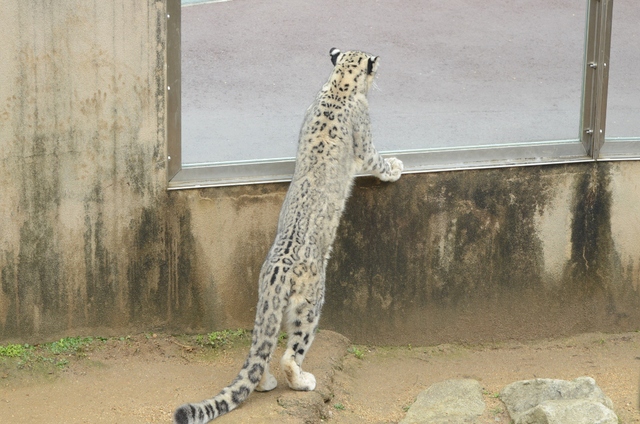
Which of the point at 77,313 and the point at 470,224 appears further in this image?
the point at 470,224

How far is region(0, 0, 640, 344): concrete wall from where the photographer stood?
5.52m

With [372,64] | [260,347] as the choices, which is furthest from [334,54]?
[260,347]

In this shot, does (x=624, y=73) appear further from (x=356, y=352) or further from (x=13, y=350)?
(x=13, y=350)

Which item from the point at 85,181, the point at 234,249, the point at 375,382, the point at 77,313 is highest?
the point at 85,181

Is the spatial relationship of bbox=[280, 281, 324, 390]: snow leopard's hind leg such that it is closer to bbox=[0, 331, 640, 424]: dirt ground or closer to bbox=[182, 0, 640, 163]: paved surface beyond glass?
bbox=[0, 331, 640, 424]: dirt ground

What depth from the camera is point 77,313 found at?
19.3 feet

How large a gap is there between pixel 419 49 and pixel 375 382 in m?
2.24

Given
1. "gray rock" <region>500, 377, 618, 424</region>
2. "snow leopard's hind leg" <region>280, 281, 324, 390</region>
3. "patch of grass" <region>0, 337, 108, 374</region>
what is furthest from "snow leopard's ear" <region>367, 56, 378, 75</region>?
"patch of grass" <region>0, 337, 108, 374</region>

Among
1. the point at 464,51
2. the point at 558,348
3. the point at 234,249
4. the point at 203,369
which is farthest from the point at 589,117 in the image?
the point at 203,369

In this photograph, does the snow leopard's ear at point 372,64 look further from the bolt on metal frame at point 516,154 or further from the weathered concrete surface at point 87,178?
the weathered concrete surface at point 87,178

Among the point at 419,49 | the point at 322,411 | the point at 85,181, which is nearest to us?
the point at 322,411

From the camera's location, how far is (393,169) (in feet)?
19.8

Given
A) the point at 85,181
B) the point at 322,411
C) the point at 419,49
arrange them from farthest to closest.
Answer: the point at 419,49 → the point at 85,181 → the point at 322,411

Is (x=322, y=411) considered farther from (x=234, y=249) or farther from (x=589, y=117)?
(x=589, y=117)
